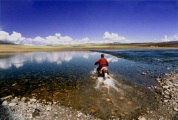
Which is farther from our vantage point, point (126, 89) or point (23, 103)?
point (126, 89)

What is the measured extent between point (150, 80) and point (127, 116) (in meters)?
10.1

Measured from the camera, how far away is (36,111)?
35.1 ft

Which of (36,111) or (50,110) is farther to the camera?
(50,110)

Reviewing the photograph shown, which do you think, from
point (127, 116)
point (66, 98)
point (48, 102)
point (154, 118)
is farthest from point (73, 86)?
point (154, 118)

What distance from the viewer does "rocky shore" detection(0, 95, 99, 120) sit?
32.4 ft

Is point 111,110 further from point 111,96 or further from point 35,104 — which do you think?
point 35,104

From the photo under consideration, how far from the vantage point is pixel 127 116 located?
994cm

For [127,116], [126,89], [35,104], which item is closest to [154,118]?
[127,116]

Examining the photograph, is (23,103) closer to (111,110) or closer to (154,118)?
(111,110)

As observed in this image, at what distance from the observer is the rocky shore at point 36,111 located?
9.88 metres

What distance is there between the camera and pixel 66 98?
13273 millimetres

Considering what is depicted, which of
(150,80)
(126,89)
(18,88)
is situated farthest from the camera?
(150,80)

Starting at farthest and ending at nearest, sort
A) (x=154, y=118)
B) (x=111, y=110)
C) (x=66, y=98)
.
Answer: (x=66, y=98)
(x=111, y=110)
(x=154, y=118)

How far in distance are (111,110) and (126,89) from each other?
502 centimetres
